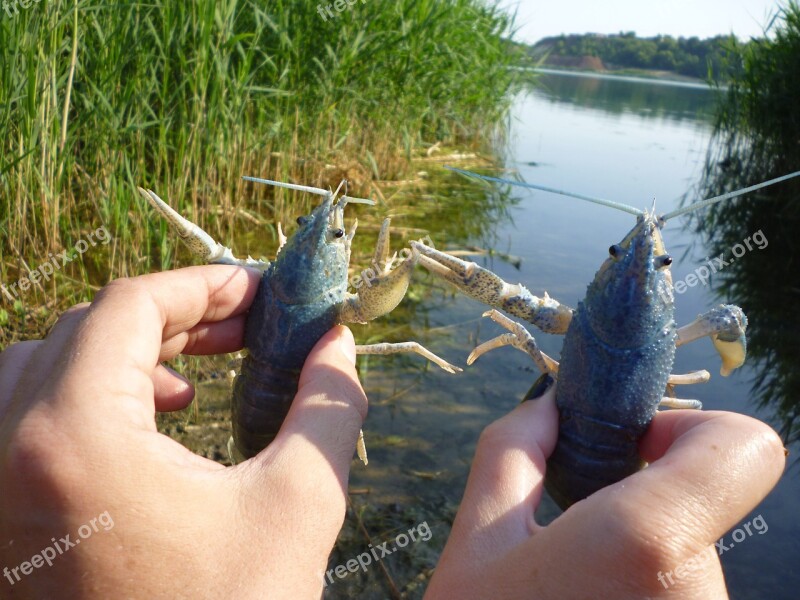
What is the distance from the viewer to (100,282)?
17.3 ft

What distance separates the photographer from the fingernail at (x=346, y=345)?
240cm

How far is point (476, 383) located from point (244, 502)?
12.5 ft

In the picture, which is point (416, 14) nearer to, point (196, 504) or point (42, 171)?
point (42, 171)

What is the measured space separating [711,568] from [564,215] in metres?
9.34

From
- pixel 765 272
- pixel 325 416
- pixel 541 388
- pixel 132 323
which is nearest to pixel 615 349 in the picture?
pixel 541 388

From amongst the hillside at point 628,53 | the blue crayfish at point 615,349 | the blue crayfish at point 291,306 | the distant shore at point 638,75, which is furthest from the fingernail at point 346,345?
the distant shore at point 638,75

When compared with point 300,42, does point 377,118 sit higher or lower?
lower

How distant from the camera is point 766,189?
1077 centimetres

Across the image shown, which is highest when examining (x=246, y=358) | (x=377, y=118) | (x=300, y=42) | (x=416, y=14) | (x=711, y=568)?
(x=416, y=14)

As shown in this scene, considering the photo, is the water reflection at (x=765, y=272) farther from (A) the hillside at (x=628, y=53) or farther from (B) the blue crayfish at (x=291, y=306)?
(A) the hillside at (x=628, y=53)

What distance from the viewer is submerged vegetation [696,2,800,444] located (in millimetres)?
7328

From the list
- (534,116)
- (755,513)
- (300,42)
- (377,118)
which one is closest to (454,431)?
(755,513)

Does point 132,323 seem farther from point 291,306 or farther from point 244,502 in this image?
point 291,306

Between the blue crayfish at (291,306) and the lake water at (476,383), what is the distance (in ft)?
3.80
